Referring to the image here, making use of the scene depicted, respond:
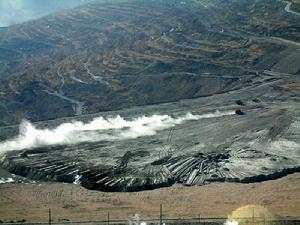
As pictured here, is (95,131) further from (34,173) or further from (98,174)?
(98,174)

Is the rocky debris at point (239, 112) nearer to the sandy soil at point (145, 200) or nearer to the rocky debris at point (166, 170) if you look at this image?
the rocky debris at point (166, 170)

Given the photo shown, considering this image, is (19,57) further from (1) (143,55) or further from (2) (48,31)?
(1) (143,55)

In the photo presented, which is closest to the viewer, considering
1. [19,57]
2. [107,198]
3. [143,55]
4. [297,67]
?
[107,198]

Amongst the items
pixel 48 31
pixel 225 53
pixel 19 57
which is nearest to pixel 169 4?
pixel 48 31

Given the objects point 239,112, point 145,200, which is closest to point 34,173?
point 145,200

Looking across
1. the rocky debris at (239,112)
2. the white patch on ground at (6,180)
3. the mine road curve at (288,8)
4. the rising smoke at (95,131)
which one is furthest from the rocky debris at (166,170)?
the mine road curve at (288,8)

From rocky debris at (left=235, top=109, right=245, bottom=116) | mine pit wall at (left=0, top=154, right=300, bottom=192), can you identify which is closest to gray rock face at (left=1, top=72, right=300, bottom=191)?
mine pit wall at (left=0, top=154, right=300, bottom=192)

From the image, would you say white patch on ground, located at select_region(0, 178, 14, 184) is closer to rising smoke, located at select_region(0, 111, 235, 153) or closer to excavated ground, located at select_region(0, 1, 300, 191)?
excavated ground, located at select_region(0, 1, 300, 191)

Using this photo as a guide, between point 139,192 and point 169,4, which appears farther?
point 169,4
